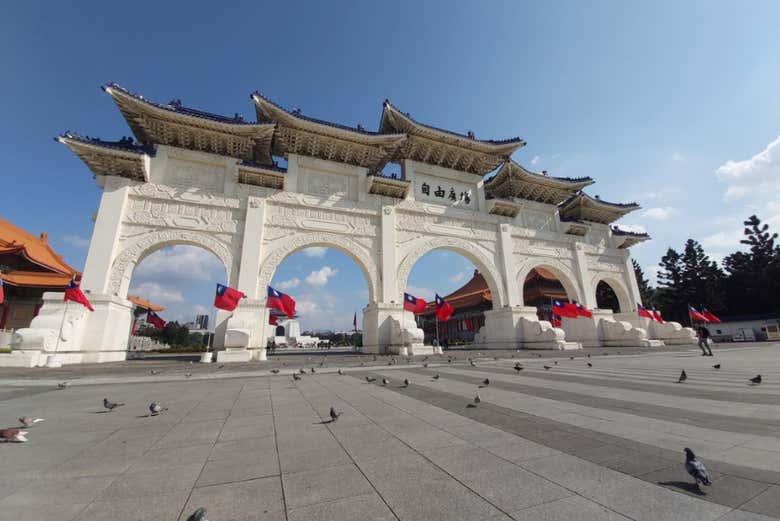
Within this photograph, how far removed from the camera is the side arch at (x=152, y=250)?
12.6 m

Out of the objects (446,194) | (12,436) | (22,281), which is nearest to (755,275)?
(446,194)

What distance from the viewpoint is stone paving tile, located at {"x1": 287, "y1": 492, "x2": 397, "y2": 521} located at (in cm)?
152

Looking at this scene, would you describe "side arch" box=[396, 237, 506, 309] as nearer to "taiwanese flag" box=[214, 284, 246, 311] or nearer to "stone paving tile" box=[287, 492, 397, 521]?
"taiwanese flag" box=[214, 284, 246, 311]

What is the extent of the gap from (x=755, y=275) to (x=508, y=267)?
96.7 feet

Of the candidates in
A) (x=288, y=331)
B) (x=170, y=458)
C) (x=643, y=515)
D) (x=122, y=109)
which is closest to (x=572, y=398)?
(x=643, y=515)

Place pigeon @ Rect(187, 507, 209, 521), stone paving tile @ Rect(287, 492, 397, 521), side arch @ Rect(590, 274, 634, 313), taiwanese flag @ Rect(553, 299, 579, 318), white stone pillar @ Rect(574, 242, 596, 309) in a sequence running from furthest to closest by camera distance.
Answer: side arch @ Rect(590, 274, 634, 313) → white stone pillar @ Rect(574, 242, 596, 309) → taiwanese flag @ Rect(553, 299, 579, 318) → stone paving tile @ Rect(287, 492, 397, 521) → pigeon @ Rect(187, 507, 209, 521)

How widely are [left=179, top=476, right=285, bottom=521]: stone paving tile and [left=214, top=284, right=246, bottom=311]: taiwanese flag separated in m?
12.4

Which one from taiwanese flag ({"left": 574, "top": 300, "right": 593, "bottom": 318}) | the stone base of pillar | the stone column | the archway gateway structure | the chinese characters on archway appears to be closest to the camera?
the stone base of pillar

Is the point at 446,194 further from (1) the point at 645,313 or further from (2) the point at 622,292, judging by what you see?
(1) the point at 645,313

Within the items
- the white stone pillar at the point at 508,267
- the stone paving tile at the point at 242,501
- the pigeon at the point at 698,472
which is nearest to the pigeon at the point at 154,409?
the stone paving tile at the point at 242,501

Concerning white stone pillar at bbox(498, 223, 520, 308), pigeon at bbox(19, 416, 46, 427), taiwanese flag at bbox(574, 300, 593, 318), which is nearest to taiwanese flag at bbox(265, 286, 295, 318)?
pigeon at bbox(19, 416, 46, 427)

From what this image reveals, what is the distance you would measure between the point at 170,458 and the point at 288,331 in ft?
229

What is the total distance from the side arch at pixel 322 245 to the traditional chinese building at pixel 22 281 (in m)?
10.4

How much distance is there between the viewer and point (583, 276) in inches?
830
